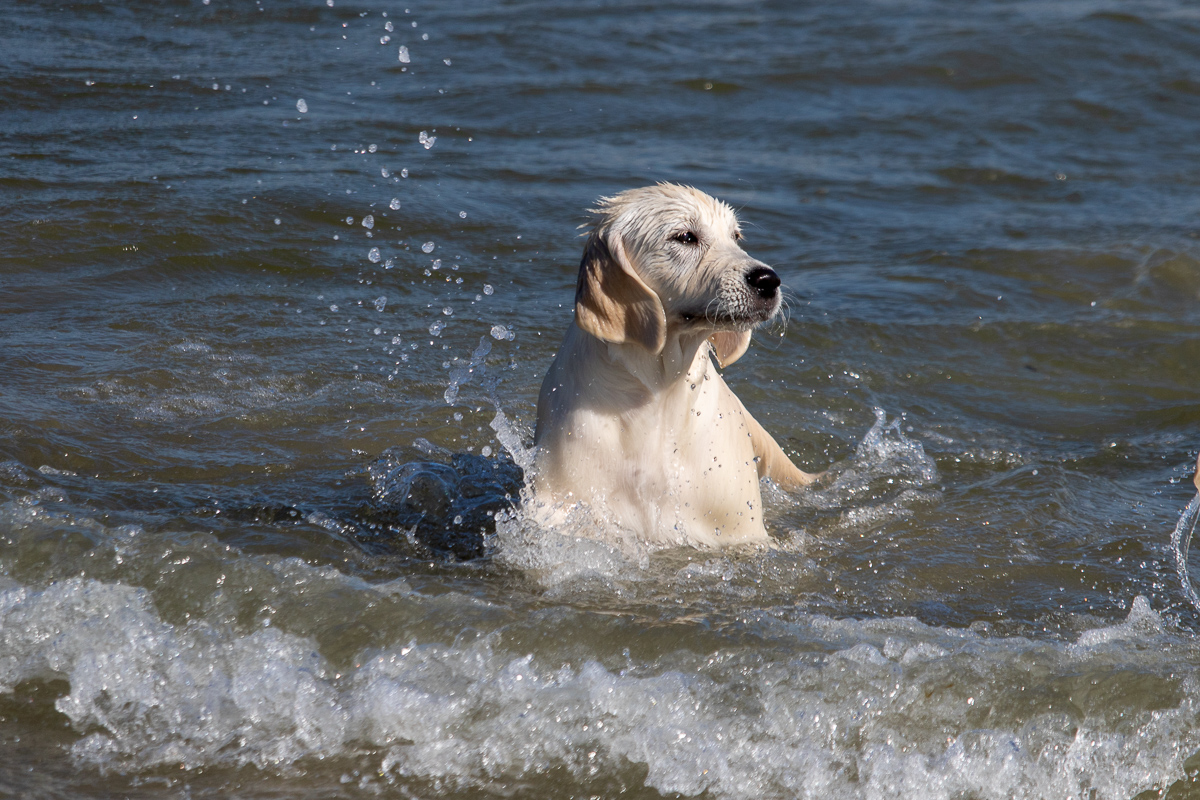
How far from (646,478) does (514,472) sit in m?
1.11

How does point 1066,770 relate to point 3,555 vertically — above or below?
below

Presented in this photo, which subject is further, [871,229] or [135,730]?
[871,229]

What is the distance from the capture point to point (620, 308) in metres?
5.03

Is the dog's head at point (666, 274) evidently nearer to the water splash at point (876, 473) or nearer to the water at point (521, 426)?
the water at point (521, 426)

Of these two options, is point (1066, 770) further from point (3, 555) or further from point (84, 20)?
point (84, 20)

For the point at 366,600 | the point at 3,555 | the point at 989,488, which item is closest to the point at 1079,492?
the point at 989,488

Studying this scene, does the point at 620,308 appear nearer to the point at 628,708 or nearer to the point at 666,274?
the point at 666,274

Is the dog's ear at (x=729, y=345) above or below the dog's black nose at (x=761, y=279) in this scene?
below

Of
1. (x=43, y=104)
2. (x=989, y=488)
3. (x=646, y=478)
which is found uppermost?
(x=43, y=104)

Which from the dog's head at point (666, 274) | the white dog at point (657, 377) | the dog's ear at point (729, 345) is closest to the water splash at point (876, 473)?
the white dog at point (657, 377)

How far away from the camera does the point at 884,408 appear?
7.51m

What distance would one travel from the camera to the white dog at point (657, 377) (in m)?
5.03

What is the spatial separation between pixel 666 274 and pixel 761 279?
392 mm

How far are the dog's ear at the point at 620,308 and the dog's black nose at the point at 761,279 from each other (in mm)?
370
